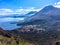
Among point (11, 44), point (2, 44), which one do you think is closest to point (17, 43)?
point (11, 44)

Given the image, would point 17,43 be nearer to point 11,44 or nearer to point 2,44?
point 11,44

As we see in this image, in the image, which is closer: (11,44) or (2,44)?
(2,44)

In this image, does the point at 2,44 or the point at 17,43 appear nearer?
the point at 2,44
